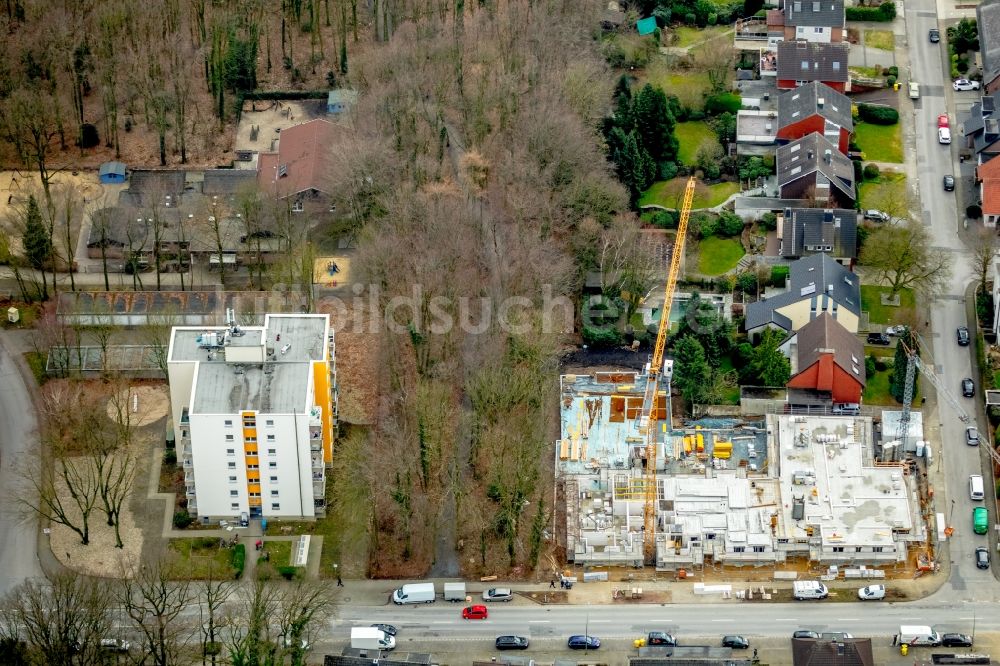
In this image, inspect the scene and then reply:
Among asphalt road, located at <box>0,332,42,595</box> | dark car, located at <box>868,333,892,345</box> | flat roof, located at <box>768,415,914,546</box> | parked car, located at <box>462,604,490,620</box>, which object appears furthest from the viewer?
dark car, located at <box>868,333,892,345</box>

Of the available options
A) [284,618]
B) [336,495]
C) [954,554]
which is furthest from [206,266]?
[954,554]

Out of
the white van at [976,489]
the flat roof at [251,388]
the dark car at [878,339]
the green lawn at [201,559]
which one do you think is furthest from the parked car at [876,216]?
the green lawn at [201,559]

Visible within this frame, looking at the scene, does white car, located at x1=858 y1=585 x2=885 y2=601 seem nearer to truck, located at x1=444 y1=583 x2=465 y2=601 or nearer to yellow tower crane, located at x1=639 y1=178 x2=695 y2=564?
yellow tower crane, located at x1=639 y1=178 x2=695 y2=564

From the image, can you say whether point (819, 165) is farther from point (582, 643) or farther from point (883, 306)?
point (582, 643)

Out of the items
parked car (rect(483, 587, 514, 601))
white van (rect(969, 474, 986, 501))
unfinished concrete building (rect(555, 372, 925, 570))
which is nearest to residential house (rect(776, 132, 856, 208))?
unfinished concrete building (rect(555, 372, 925, 570))

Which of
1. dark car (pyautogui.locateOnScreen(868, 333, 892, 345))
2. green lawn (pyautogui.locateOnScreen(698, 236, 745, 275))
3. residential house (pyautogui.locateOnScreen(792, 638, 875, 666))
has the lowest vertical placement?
residential house (pyautogui.locateOnScreen(792, 638, 875, 666))

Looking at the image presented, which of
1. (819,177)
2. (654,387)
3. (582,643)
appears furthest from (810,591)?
(819,177)
